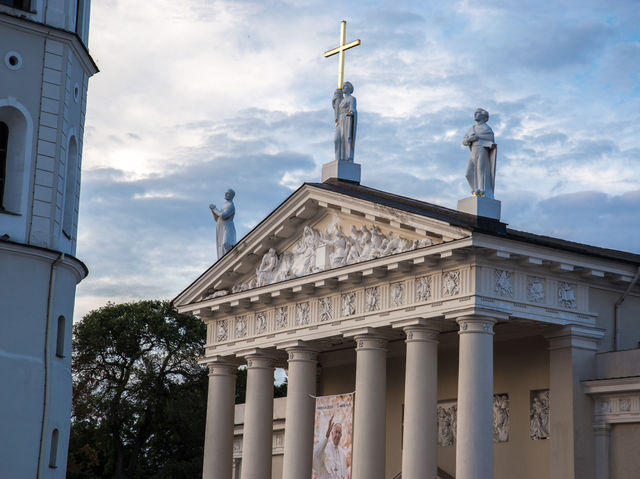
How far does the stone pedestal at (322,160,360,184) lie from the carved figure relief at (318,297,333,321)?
3813 millimetres

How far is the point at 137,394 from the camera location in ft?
198

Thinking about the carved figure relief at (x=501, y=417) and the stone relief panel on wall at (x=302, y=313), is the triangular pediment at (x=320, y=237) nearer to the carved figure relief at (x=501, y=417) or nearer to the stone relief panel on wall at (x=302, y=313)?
the stone relief panel on wall at (x=302, y=313)

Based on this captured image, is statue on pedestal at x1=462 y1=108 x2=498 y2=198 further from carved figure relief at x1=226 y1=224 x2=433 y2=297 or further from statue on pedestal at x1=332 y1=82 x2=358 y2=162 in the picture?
statue on pedestal at x1=332 y1=82 x2=358 y2=162

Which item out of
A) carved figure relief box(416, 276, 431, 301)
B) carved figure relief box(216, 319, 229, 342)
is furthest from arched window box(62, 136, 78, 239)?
carved figure relief box(216, 319, 229, 342)

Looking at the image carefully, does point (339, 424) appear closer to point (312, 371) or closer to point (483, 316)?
point (312, 371)

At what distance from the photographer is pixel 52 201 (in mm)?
24594

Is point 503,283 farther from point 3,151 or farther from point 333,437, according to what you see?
point 3,151

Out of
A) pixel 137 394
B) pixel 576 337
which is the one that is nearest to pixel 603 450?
pixel 576 337

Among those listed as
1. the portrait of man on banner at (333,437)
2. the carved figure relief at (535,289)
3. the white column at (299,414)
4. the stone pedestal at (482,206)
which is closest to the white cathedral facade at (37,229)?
the portrait of man on banner at (333,437)

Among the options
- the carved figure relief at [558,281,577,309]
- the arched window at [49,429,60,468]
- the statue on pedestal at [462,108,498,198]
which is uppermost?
the statue on pedestal at [462,108,498,198]

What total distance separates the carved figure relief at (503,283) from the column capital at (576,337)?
1746 mm

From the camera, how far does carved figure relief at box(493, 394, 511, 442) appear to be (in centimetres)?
2986

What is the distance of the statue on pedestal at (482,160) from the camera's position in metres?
27.9

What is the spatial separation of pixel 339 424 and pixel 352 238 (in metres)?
4.73
